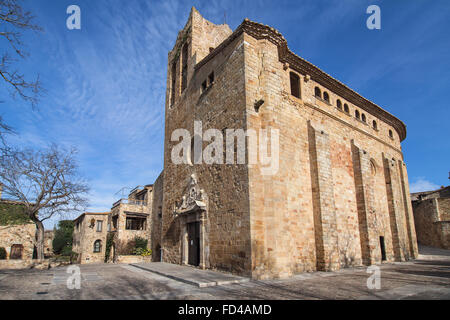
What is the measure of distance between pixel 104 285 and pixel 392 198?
16.3 m

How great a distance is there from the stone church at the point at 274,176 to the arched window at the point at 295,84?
0.15 feet

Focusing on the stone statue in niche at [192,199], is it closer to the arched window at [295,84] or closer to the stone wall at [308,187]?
the stone wall at [308,187]

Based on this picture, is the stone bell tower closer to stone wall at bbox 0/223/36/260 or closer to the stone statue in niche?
the stone statue in niche

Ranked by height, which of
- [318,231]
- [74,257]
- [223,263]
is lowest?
[74,257]

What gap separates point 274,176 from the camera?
31.7 ft

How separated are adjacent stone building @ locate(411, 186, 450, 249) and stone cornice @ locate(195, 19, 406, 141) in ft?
38.9

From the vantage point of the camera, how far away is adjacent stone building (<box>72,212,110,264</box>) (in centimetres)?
2769

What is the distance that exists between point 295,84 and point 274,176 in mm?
5718

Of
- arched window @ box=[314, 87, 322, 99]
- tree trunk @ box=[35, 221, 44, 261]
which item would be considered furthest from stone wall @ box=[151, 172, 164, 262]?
arched window @ box=[314, 87, 322, 99]

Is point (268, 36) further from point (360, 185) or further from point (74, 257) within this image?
point (74, 257)

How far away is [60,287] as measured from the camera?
23.3 ft

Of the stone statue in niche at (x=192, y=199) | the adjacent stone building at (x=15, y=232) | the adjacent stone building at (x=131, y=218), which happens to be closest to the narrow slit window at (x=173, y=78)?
the stone statue in niche at (x=192, y=199)

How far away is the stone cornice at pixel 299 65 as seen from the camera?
1088 cm
